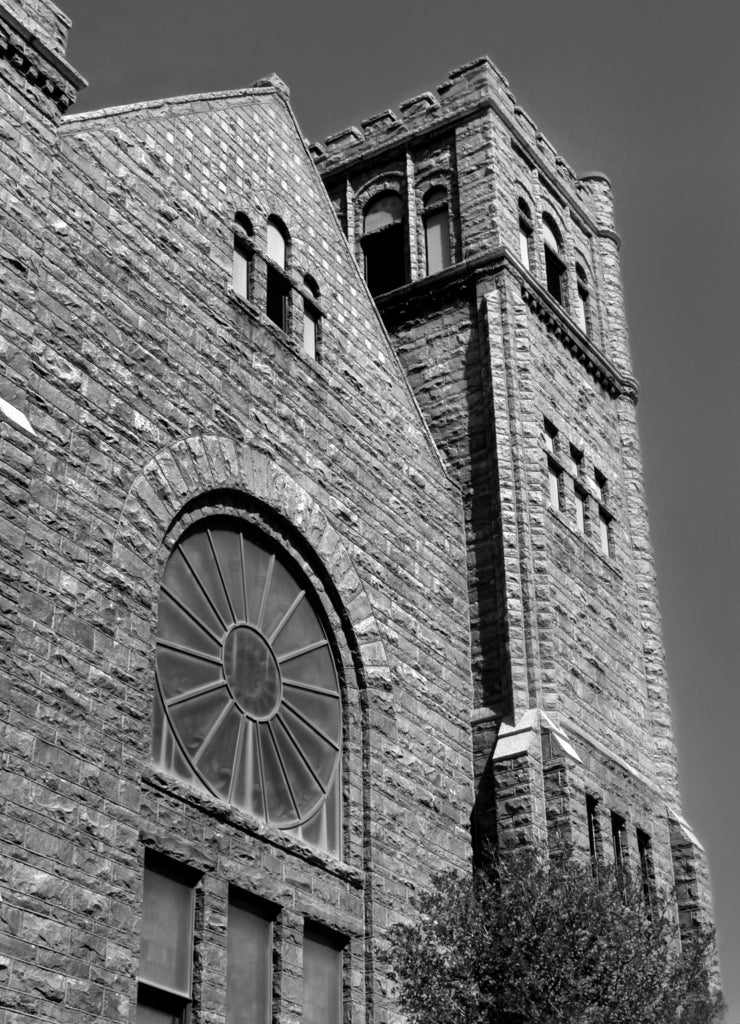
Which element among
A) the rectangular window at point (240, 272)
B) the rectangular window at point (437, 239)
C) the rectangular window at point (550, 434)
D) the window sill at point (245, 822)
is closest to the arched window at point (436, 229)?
the rectangular window at point (437, 239)

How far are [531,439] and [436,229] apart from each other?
17.7ft

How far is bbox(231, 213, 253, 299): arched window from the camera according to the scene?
20.7 metres

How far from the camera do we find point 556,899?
16.1 m

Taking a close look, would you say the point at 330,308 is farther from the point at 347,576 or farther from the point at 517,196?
the point at 517,196

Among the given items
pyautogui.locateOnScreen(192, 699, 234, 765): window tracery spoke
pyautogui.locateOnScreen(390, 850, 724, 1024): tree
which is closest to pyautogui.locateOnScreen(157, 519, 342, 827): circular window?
pyautogui.locateOnScreen(192, 699, 234, 765): window tracery spoke

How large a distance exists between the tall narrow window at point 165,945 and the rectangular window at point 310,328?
26.5 ft

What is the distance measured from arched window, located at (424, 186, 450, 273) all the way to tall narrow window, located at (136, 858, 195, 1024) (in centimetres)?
1372

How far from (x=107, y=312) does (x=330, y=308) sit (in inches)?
221

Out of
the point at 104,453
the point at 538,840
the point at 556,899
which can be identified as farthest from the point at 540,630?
the point at 104,453

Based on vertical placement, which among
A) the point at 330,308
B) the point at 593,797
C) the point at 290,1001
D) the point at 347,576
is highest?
the point at 330,308

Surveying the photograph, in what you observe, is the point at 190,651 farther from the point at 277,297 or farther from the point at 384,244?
the point at 384,244

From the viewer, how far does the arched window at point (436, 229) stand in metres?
27.5

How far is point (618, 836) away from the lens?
2208cm

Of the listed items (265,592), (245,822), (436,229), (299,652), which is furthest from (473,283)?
(245,822)
